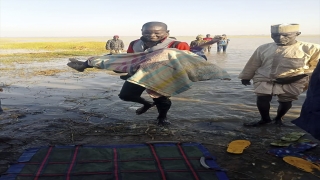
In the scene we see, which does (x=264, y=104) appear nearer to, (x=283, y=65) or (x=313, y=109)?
(x=283, y=65)

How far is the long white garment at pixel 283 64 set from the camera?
4.46 meters

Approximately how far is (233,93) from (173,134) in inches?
140

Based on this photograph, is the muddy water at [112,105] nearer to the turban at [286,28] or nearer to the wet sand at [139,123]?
the wet sand at [139,123]

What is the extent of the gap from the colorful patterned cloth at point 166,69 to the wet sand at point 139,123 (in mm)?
784

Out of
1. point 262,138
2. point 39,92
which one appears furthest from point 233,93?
point 39,92

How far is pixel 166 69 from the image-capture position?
4.37 m

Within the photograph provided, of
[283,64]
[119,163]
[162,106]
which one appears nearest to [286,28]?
[283,64]

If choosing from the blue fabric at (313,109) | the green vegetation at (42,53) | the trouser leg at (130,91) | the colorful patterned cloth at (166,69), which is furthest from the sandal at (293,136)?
the green vegetation at (42,53)

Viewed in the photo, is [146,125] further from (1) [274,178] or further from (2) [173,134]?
(1) [274,178]

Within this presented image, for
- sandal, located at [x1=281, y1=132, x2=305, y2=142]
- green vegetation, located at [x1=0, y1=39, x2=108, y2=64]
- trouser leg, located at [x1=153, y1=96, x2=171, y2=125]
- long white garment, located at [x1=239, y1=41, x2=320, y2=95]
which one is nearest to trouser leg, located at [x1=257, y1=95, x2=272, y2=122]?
long white garment, located at [x1=239, y1=41, x2=320, y2=95]

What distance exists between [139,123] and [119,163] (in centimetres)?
183

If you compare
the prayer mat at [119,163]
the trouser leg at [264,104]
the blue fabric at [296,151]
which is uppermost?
the trouser leg at [264,104]

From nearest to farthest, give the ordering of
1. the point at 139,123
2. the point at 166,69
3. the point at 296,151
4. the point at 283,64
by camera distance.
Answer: the point at 296,151 < the point at 166,69 < the point at 283,64 < the point at 139,123

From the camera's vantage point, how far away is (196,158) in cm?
347
